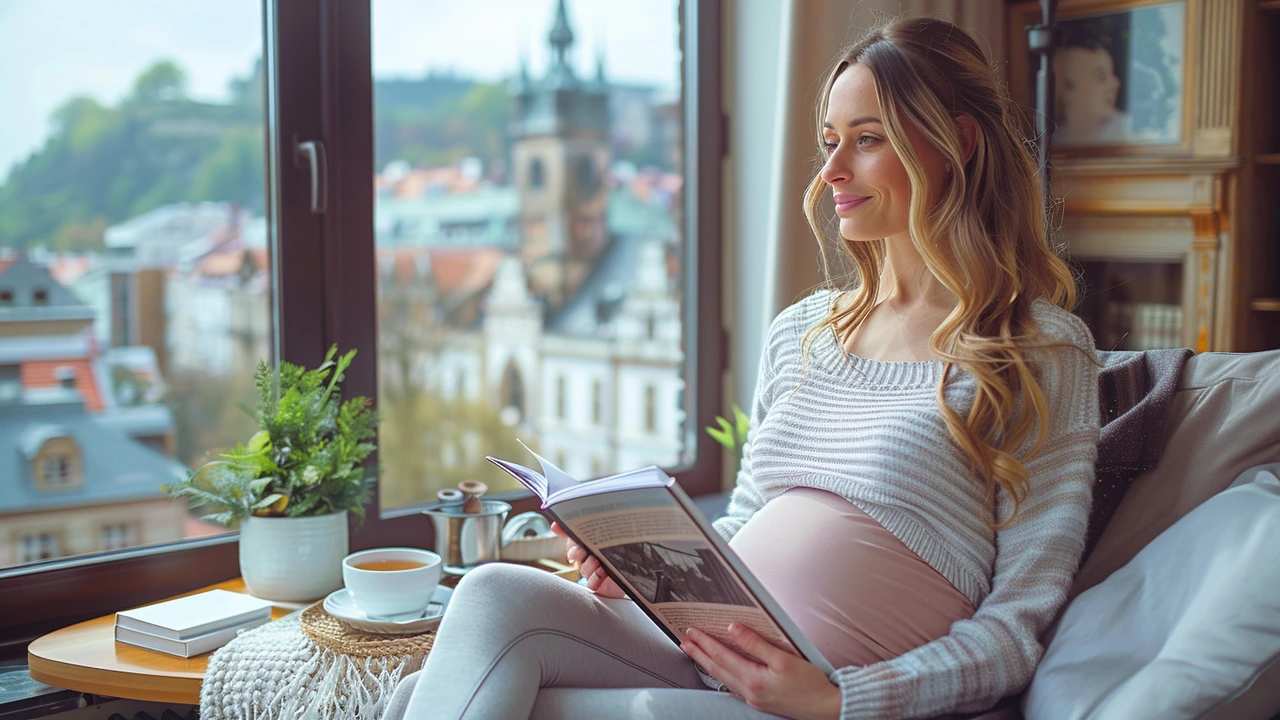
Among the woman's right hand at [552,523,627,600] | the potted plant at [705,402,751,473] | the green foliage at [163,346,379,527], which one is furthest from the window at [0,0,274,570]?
the woman's right hand at [552,523,627,600]

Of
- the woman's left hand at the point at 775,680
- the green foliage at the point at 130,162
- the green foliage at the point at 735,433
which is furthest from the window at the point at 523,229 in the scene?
the woman's left hand at the point at 775,680

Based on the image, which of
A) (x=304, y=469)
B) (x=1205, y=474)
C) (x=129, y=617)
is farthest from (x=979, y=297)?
(x=129, y=617)

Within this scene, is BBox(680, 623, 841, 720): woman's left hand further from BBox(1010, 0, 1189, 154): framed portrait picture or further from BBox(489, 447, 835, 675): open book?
BBox(1010, 0, 1189, 154): framed portrait picture

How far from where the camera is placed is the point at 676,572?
109 centimetres

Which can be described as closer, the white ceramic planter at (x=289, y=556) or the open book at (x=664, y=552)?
the open book at (x=664, y=552)

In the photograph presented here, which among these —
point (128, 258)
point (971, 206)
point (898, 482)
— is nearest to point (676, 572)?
point (898, 482)

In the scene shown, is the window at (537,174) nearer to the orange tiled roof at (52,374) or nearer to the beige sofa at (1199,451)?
the orange tiled roof at (52,374)

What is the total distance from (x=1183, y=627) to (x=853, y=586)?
1.06 feet

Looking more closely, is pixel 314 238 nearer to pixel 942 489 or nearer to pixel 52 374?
pixel 942 489

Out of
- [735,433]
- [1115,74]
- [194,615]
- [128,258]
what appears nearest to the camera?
[194,615]

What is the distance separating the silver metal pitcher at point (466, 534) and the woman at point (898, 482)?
1.40ft

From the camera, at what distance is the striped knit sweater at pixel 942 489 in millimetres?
1065

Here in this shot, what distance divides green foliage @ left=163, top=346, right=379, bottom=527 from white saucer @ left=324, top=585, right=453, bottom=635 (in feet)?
0.60

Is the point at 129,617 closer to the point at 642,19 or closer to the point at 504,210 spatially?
the point at 642,19
